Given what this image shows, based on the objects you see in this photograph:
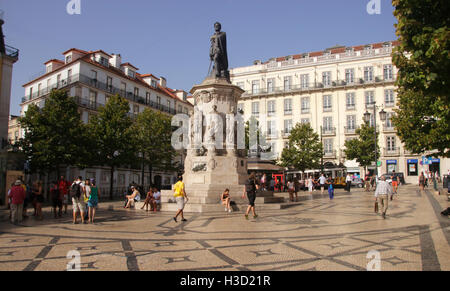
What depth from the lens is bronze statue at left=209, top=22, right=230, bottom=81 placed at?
692 inches

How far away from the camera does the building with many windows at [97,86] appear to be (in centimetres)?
3812

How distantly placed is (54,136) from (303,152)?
2745 cm

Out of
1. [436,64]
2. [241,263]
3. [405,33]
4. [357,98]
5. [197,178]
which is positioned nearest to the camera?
[241,263]

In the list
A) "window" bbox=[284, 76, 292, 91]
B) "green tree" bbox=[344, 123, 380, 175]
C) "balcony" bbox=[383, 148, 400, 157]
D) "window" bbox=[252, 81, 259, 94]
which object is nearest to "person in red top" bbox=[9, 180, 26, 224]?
"green tree" bbox=[344, 123, 380, 175]

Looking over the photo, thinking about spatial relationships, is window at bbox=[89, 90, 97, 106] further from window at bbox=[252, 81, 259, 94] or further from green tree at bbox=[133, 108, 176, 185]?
window at bbox=[252, 81, 259, 94]

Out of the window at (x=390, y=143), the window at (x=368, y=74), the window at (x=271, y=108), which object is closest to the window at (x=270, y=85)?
the window at (x=271, y=108)

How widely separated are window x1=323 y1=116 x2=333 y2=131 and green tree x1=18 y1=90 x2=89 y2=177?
1502 inches

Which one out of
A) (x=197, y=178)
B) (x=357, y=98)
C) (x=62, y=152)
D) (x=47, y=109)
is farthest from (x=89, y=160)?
(x=357, y=98)

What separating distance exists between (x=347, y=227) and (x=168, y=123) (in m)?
31.1

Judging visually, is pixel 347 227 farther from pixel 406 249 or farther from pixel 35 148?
pixel 35 148

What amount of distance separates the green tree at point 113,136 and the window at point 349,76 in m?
36.6

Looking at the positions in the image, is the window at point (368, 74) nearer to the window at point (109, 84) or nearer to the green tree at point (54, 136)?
the window at point (109, 84)

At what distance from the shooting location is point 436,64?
595 centimetres
